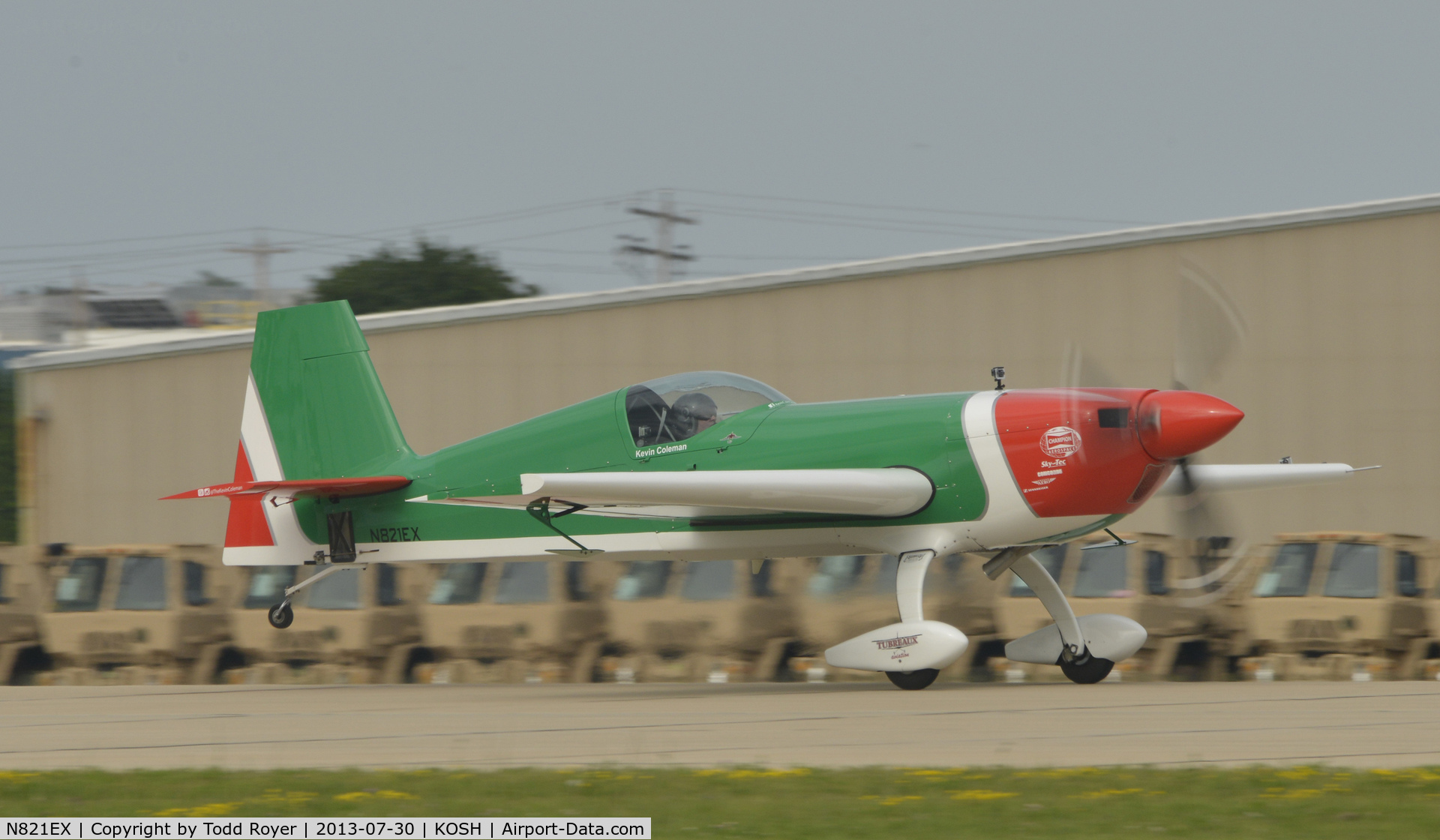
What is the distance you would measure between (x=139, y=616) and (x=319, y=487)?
10.9 feet

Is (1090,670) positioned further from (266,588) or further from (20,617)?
(20,617)

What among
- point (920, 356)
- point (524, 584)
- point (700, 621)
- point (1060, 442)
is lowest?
point (700, 621)

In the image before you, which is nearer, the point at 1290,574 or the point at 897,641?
the point at 897,641

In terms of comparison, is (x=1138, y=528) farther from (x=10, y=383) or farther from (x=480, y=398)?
(x=10, y=383)

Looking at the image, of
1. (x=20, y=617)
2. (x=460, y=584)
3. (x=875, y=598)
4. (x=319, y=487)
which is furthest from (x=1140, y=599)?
(x=20, y=617)

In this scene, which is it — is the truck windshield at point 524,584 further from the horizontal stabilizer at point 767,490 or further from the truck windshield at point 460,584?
the horizontal stabilizer at point 767,490

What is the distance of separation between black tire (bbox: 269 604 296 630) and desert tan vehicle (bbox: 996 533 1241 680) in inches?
272

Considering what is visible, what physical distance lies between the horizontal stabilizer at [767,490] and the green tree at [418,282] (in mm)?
52778

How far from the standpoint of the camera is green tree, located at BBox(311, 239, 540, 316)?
64250 millimetres

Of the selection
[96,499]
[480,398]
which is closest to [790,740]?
[480,398]

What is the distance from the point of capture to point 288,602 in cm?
1480

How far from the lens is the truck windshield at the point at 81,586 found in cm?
1614

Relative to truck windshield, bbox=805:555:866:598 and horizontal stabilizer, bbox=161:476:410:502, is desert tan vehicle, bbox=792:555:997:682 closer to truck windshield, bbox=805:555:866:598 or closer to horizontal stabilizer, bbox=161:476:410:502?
truck windshield, bbox=805:555:866:598

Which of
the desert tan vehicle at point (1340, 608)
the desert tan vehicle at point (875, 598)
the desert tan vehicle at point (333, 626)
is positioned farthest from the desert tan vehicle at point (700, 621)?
the desert tan vehicle at point (1340, 608)
